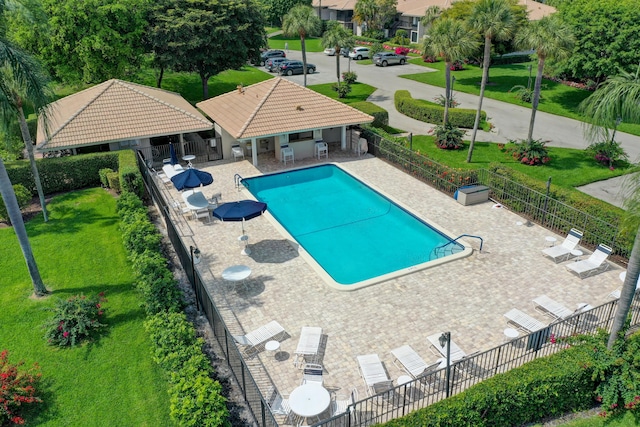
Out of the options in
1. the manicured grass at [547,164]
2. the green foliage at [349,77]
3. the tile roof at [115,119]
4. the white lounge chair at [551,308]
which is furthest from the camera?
the green foliage at [349,77]

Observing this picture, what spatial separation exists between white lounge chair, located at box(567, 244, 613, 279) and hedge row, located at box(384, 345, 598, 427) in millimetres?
5285

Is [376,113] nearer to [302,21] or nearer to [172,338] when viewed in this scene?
[302,21]

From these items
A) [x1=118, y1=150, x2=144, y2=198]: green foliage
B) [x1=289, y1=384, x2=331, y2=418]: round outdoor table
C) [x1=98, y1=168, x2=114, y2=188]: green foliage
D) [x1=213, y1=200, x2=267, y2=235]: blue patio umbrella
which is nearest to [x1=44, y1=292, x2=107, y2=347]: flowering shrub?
[x1=213, y1=200, x2=267, y2=235]: blue patio umbrella

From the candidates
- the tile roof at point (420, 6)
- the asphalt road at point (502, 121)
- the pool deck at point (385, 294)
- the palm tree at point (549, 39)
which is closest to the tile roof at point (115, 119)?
the pool deck at point (385, 294)

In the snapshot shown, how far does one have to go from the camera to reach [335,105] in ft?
98.7

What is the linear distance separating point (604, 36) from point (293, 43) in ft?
155

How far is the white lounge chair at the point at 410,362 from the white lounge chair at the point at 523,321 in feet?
11.4

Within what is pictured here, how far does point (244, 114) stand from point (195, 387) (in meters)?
19.4

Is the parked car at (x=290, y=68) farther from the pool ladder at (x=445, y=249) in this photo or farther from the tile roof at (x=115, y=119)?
the pool ladder at (x=445, y=249)

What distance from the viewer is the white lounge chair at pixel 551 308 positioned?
1560 cm

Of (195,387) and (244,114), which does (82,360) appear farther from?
(244,114)

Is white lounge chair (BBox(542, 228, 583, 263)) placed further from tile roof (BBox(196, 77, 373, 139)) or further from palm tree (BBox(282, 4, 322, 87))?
palm tree (BBox(282, 4, 322, 87))

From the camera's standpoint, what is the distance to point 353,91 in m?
46.1

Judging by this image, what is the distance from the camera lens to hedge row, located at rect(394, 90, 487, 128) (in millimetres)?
36062
